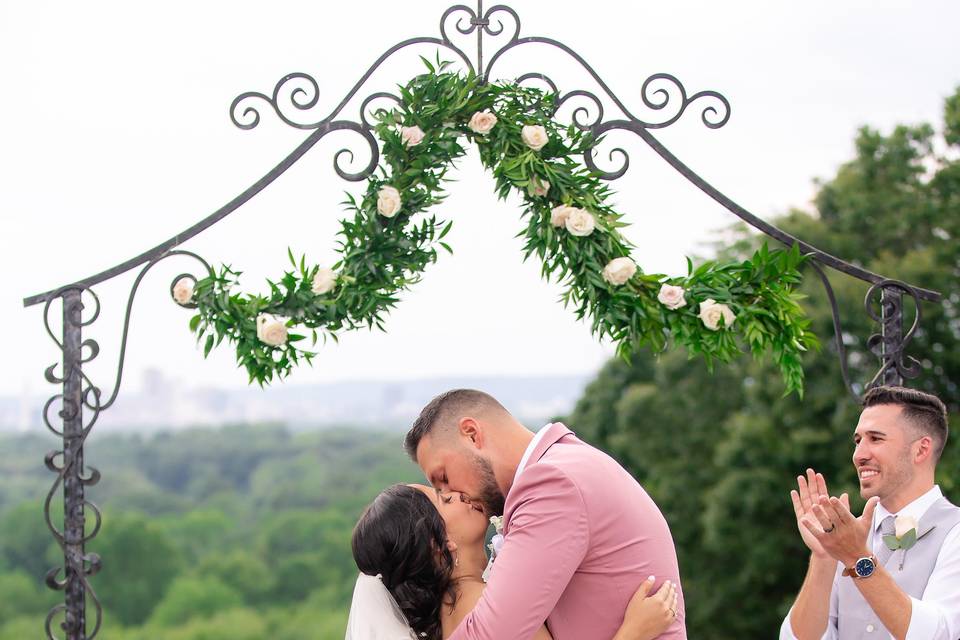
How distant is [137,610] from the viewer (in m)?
34.7

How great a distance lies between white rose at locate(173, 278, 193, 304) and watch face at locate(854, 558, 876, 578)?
2.44m

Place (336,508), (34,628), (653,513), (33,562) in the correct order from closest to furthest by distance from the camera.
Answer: (653,513)
(34,628)
(33,562)
(336,508)

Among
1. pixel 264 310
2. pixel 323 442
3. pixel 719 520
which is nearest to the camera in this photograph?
pixel 264 310

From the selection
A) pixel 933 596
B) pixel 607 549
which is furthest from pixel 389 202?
pixel 933 596

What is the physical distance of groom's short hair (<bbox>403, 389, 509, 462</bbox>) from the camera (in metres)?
3.62

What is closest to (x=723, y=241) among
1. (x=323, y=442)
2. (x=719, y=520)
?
(x=719, y=520)

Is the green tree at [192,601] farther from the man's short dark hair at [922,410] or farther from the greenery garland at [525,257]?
the man's short dark hair at [922,410]

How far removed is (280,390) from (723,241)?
3992cm

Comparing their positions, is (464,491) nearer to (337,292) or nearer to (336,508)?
(337,292)

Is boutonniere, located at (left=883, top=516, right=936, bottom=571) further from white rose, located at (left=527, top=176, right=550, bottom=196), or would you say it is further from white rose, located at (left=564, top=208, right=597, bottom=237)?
white rose, located at (left=527, top=176, right=550, bottom=196)

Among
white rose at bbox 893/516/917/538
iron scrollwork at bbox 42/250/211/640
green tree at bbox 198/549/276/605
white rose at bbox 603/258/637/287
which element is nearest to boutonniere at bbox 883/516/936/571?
white rose at bbox 893/516/917/538

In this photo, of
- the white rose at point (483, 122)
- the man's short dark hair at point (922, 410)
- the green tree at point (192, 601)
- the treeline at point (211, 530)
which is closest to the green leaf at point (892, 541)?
the man's short dark hair at point (922, 410)

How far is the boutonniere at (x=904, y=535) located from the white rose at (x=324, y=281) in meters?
2.09

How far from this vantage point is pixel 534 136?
439cm
